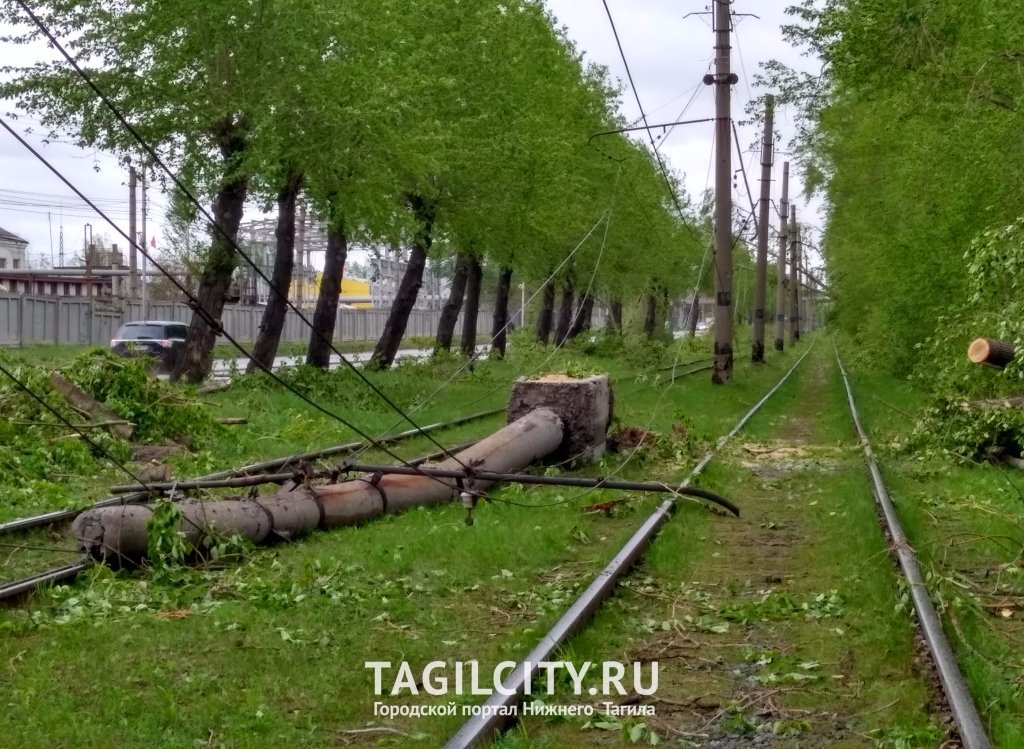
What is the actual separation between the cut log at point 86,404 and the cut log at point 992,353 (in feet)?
33.2

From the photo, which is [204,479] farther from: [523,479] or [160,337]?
[160,337]

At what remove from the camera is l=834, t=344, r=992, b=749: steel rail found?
5.56 metres

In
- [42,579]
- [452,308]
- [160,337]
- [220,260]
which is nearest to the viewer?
[42,579]

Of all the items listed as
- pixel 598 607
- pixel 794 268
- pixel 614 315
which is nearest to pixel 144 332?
pixel 598 607

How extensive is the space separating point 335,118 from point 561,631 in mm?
15942

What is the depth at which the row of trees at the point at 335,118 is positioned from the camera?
68.8ft

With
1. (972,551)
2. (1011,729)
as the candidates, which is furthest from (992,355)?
(1011,729)

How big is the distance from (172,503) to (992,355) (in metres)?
6.62

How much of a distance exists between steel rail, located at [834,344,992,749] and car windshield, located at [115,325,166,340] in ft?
94.8

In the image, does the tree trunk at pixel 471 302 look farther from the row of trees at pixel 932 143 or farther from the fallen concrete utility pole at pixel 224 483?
the fallen concrete utility pole at pixel 224 483

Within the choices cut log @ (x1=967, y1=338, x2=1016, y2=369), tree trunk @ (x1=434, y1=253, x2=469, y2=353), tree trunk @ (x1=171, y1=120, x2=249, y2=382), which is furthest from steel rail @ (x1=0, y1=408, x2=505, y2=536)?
tree trunk @ (x1=434, y1=253, x2=469, y2=353)

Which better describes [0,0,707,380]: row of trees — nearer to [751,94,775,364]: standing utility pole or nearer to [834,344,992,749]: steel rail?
[834,344,992,749]: steel rail

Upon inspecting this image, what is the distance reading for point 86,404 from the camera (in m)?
15.6

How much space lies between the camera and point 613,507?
41.0 ft
